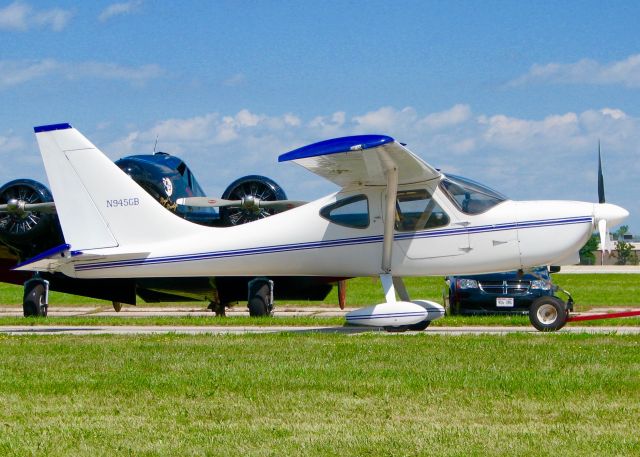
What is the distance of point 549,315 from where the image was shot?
49.1ft

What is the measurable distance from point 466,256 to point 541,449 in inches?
356

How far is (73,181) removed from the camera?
1675cm

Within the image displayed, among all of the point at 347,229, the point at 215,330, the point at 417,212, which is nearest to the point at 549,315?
the point at 417,212

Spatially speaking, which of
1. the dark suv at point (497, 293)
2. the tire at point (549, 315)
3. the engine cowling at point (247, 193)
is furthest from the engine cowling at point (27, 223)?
the tire at point (549, 315)

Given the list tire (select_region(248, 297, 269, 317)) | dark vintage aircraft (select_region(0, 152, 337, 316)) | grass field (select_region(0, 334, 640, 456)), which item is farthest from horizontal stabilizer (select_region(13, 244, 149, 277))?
grass field (select_region(0, 334, 640, 456))

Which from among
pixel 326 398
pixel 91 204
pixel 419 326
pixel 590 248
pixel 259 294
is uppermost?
pixel 91 204

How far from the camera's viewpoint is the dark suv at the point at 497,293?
1966 cm

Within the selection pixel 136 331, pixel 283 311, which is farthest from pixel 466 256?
pixel 283 311

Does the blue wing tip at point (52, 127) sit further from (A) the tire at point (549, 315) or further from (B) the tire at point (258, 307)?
(A) the tire at point (549, 315)

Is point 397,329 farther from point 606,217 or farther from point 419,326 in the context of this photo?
point 606,217

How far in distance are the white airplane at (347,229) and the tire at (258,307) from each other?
249 centimetres

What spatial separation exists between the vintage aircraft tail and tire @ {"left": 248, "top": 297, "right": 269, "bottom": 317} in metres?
2.79

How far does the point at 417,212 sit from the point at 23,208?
928cm

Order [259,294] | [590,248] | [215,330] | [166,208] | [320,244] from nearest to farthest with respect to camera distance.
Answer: [320,244], [215,330], [259,294], [166,208], [590,248]
